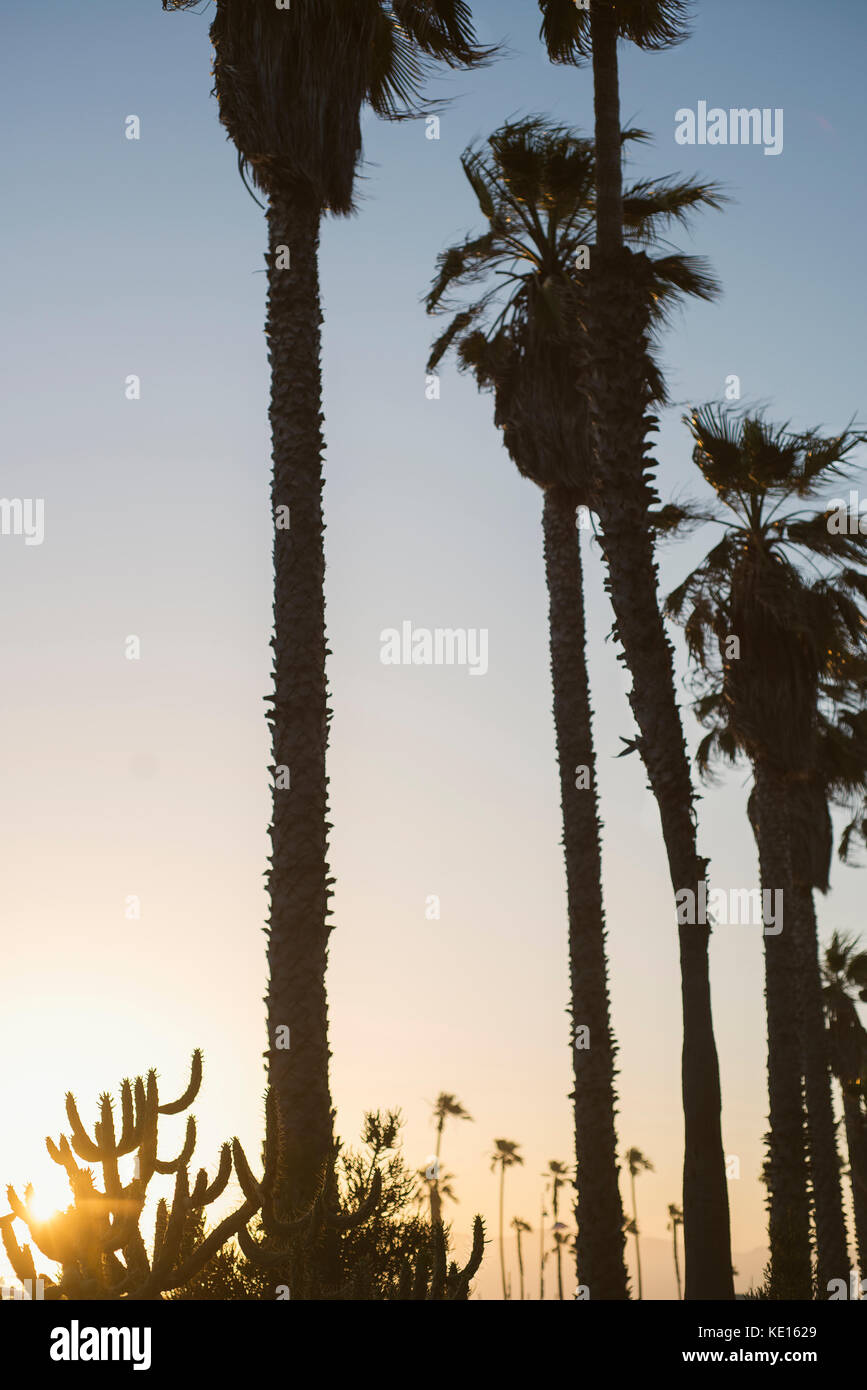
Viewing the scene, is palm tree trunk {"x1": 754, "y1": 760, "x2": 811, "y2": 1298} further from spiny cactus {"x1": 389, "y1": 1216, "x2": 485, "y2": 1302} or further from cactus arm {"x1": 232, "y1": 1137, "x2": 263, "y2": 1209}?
cactus arm {"x1": 232, "y1": 1137, "x2": 263, "y2": 1209}

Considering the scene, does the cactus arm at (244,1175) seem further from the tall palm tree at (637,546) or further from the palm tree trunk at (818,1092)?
the palm tree trunk at (818,1092)

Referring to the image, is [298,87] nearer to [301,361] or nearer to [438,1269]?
[301,361]

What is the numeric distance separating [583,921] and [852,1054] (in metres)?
26.1

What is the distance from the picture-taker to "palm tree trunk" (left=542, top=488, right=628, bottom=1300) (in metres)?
16.3

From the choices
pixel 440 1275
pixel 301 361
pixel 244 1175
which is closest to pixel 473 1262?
pixel 440 1275

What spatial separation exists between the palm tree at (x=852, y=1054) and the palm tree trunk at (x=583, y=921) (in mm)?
23439

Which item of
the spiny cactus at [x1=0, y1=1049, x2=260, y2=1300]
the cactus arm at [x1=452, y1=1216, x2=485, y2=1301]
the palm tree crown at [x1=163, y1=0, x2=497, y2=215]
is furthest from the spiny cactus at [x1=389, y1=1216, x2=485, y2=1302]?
the palm tree crown at [x1=163, y1=0, x2=497, y2=215]

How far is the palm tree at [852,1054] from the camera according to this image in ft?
124

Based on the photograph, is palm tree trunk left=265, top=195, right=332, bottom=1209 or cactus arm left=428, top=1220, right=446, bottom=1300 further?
palm tree trunk left=265, top=195, right=332, bottom=1209

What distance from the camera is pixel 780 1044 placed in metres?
20.8

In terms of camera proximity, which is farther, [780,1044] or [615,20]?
[780,1044]

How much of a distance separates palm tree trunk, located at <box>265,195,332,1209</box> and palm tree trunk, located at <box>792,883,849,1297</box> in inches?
699

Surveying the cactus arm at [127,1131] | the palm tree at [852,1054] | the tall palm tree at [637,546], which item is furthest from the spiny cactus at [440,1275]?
the palm tree at [852,1054]

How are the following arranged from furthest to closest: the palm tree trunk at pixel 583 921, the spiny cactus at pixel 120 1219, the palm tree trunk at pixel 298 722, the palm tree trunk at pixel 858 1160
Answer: the palm tree trunk at pixel 858 1160 → the palm tree trunk at pixel 583 921 → the palm tree trunk at pixel 298 722 → the spiny cactus at pixel 120 1219
